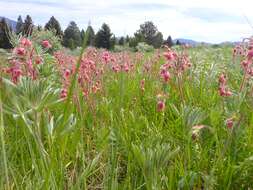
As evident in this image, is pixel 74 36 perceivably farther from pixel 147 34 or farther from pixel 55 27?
pixel 147 34

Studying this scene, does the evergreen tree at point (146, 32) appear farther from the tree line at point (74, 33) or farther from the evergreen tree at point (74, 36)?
the evergreen tree at point (74, 36)

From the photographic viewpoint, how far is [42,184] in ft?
2.99

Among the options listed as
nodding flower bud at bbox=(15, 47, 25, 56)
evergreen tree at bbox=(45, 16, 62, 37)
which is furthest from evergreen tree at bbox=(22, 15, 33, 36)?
evergreen tree at bbox=(45, 16, 62, 37)

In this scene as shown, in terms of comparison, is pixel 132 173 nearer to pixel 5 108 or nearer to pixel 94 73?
pixel 5 108

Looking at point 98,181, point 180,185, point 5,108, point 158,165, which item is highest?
point 5,108

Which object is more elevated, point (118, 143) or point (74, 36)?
point (74, 36)

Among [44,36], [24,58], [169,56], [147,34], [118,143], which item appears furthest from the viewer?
[147,34]

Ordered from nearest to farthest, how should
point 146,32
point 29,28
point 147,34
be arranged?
point 29,28 → point 146,32 → point 147,34

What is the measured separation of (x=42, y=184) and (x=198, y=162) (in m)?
0.60

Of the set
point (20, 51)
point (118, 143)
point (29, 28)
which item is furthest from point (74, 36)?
point (118, 143)

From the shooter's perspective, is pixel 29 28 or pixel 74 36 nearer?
pixel 29 28

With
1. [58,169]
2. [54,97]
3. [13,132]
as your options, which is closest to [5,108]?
[54,97]

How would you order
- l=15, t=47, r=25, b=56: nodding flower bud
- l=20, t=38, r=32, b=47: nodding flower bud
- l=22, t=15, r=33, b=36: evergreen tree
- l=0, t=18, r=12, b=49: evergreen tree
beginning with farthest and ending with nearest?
1. l=0, t=18, r=12, b=49: evergreen tree
2. l=22, t=15, r=33, b=36: evergreen tree
3. l=20, t=38, r=32, b=47: nodding flower bud
4. l=15, t=47, r=25, b=56: nodding flower bud

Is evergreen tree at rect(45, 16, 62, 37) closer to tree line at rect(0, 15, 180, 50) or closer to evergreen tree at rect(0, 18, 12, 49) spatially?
tree line at rect(0, 15, 180, 50)
